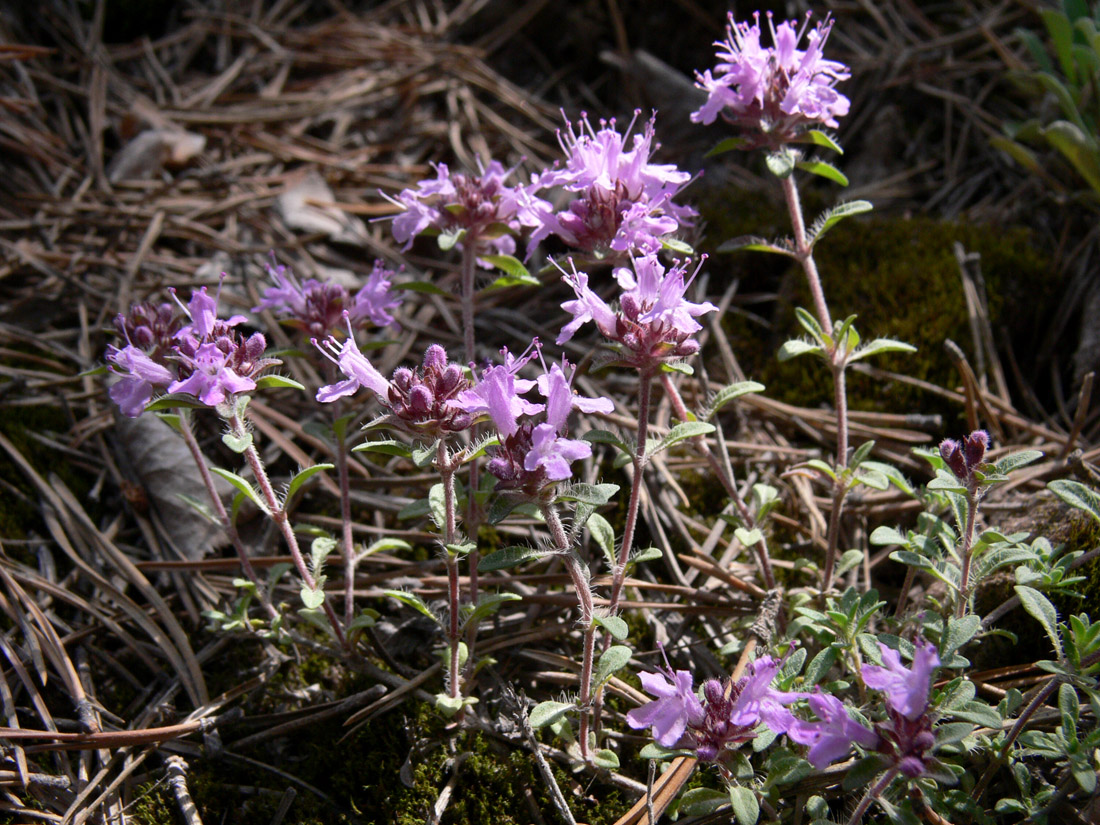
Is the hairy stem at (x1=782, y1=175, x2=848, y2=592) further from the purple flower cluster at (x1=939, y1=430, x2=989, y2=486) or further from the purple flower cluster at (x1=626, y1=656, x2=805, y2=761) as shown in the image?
the purple flower cluster at (x1=626, y1=656, x2=805, y2=761)

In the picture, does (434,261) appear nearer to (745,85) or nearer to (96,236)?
(96,236)

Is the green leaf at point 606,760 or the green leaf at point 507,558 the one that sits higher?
the green leaf at point 507,558

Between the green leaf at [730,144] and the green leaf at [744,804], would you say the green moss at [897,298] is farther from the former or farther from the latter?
the green leaf at [744,804]

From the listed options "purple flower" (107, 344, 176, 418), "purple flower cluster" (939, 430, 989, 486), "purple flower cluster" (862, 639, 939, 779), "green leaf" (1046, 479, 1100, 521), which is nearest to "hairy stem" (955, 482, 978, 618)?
"purple flower cluster" (939, 430, 989, 486)

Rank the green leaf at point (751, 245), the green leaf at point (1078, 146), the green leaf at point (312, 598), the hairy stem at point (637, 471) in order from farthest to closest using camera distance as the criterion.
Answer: the green leaf at point (1078, 146) < the green leaf at point (751, 245) < the green leaf at point (312, 598) < the hairy stem at point (637, 471)

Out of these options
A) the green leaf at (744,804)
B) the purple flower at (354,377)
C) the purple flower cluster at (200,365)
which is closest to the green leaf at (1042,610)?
the green leaf at (744,804)
